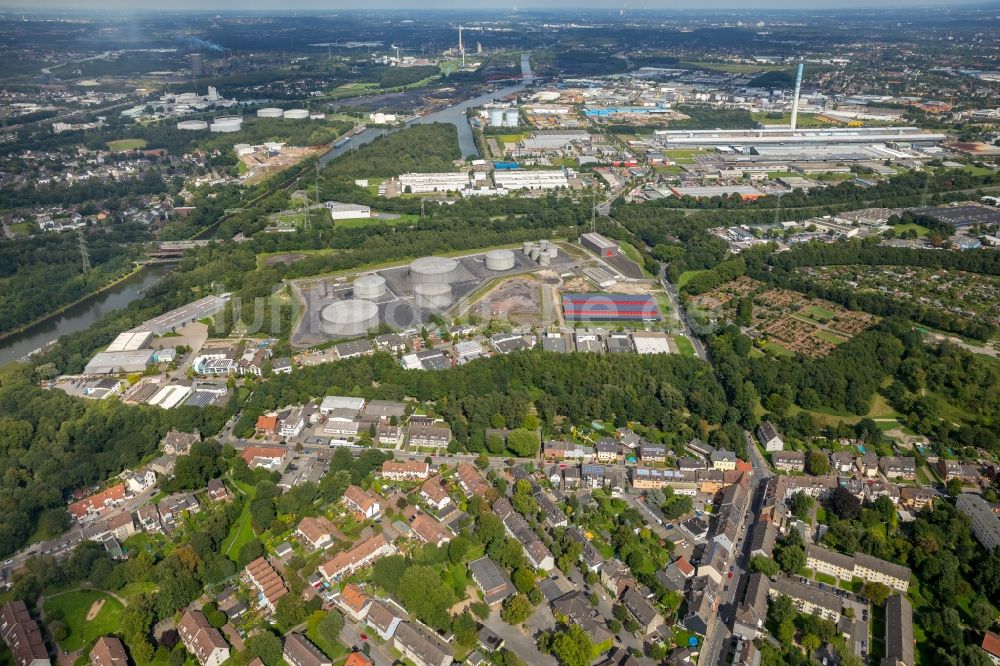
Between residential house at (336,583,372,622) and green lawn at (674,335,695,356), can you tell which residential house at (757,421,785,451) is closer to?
green lawn at (674,335,695,356)

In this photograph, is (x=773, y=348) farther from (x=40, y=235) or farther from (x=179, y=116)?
(x=179, y=116)

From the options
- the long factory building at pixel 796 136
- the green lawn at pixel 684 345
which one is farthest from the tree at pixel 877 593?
the long factory building at pixel 796 136

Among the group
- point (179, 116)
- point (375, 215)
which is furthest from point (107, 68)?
point (375, 215)

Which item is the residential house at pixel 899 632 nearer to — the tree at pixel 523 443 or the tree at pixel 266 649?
the tree at pixel 523 443

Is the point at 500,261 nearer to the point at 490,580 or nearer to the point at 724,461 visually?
the point at 724,461

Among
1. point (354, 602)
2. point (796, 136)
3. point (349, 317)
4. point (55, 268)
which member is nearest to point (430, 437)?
point (354, 602)
